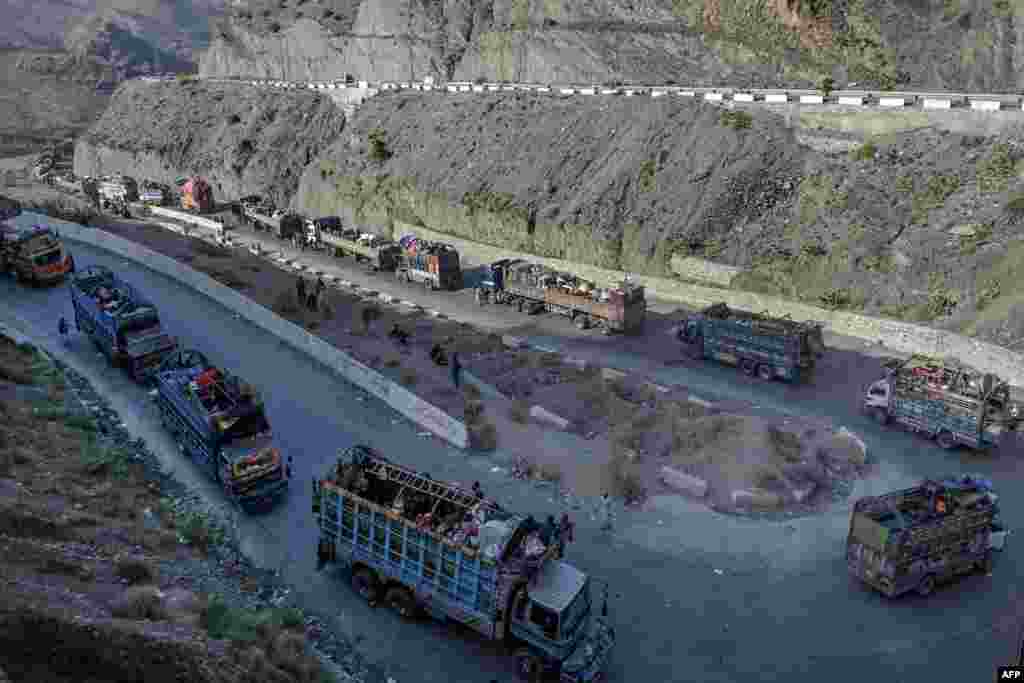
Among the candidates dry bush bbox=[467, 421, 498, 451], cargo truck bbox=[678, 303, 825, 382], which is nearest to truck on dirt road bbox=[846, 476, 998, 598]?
cargo truck bbox=[678, 303, 825, 382]

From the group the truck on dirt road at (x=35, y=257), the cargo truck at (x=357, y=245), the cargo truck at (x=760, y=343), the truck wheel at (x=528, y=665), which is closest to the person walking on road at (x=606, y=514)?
the truck wheel at (x=528, y=665)

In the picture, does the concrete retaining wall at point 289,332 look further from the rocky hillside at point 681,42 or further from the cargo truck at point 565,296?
the rocky hillside at point 681,42

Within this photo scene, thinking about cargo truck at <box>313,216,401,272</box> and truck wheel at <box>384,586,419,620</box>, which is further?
cargo truck at <box>313,216,401,272</box>

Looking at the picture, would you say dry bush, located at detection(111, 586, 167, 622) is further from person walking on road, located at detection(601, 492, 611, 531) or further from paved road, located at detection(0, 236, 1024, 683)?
person walking on road, located at detection(601, 492, 611, 531)

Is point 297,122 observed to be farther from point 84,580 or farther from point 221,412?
point 84,580

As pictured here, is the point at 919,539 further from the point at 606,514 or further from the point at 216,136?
the point at 216,136

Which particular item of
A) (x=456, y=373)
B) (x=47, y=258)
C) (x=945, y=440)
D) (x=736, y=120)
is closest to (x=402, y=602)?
Answer: (x=456, y=373)
